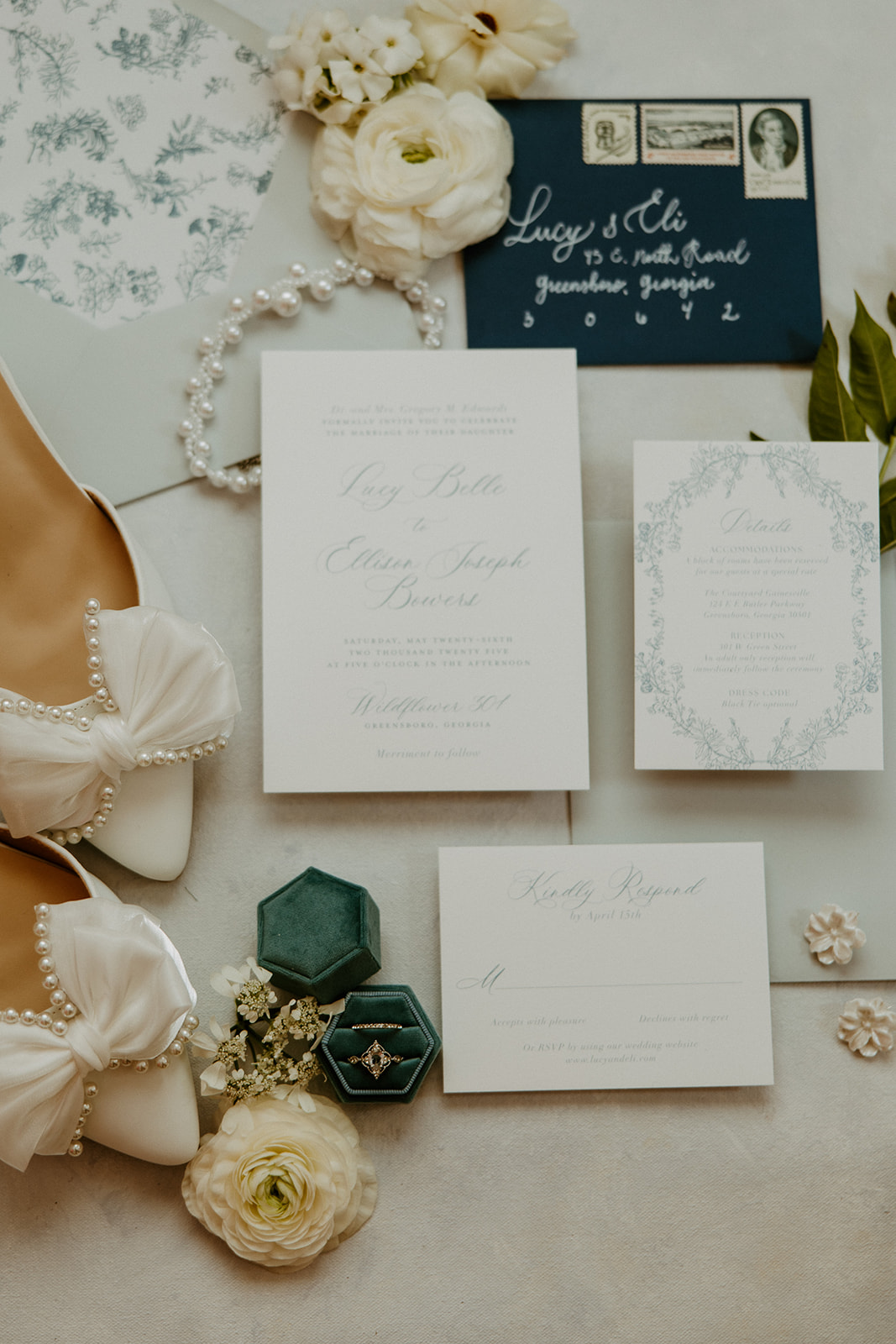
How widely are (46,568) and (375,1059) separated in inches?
20.9

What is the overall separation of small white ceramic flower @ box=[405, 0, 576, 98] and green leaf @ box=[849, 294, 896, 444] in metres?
0.40

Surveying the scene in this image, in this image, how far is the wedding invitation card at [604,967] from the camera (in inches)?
32.5

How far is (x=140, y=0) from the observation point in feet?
2.96

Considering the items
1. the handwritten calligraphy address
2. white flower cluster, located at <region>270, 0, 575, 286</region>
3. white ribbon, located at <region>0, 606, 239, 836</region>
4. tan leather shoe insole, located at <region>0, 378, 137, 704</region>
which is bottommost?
white ribbon, located at <region>0, 606, 239, 836</region>

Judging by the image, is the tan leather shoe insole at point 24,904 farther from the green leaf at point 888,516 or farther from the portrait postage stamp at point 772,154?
the portrait postage stamp at point 772,154

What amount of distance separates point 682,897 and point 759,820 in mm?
111

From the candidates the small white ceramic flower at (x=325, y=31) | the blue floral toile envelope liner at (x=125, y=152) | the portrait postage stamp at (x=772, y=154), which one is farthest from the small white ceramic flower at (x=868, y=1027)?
the small white ceramic flower at (x=325, y=31)

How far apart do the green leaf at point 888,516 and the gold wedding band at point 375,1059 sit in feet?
2.24

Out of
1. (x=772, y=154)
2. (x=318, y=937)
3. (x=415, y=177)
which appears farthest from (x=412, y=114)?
(x=318, y=937)

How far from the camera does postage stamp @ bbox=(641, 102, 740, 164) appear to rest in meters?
0.93

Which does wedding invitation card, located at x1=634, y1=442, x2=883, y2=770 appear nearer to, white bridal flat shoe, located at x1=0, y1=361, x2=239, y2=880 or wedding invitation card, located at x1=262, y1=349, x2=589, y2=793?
wedding invitation card, located at x1=262, y1=349, x2=589, y2=793

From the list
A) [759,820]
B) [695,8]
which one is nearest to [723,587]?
[759,820]

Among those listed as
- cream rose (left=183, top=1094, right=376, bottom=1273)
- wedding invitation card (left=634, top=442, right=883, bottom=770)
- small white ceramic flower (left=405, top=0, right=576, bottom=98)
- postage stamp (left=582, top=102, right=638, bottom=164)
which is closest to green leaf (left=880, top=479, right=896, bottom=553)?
wedding invitation card (left=634, top=442, right=883, bottom=770)

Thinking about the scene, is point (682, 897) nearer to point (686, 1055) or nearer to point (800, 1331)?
point (686, 1055)
